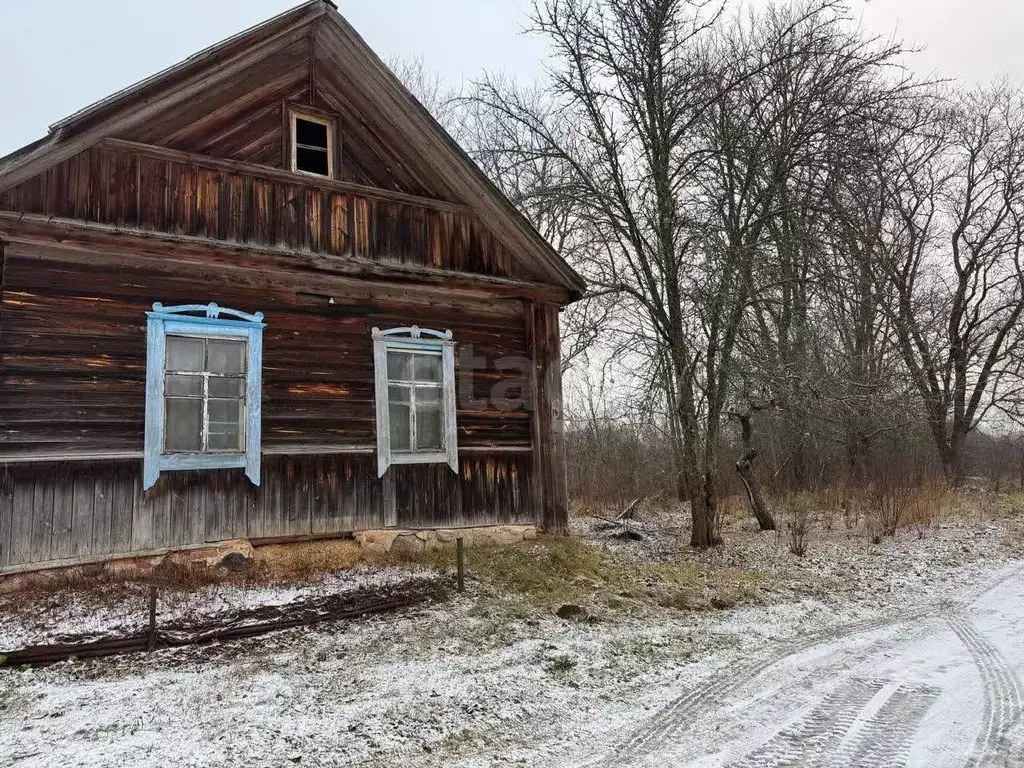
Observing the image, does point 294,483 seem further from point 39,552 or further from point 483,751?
point 483,751

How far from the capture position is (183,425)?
6910mm

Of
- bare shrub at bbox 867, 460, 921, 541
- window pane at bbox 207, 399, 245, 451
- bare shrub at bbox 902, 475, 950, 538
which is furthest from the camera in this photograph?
bare shrub at bbox 902, 475, 950, 538

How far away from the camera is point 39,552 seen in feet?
19.9

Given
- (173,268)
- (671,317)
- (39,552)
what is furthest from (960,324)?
(39,552)

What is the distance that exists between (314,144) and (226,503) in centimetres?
456

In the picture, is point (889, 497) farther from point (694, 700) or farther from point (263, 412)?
point (263, 412)

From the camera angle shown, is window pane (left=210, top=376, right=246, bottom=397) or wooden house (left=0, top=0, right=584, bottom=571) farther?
window pane (left=210, top=376, right=246, bottom=397)

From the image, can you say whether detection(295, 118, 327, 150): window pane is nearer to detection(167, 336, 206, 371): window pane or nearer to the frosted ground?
detection(167, 336, 206, 371): window pane

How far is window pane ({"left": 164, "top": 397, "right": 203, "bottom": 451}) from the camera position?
6832 mm

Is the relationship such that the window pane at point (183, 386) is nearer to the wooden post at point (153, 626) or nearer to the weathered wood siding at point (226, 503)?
the weathered wood siding at point (226, 503)

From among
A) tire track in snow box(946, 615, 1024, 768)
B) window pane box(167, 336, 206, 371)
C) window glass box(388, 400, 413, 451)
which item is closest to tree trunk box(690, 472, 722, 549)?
tire track in snow box(946, 615, 1024, 768)

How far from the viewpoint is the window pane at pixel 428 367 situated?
8336 mm

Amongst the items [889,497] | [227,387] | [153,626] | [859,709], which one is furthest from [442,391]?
[889,497]

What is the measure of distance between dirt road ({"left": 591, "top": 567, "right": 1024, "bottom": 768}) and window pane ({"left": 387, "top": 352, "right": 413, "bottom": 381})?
5035 millimetres
